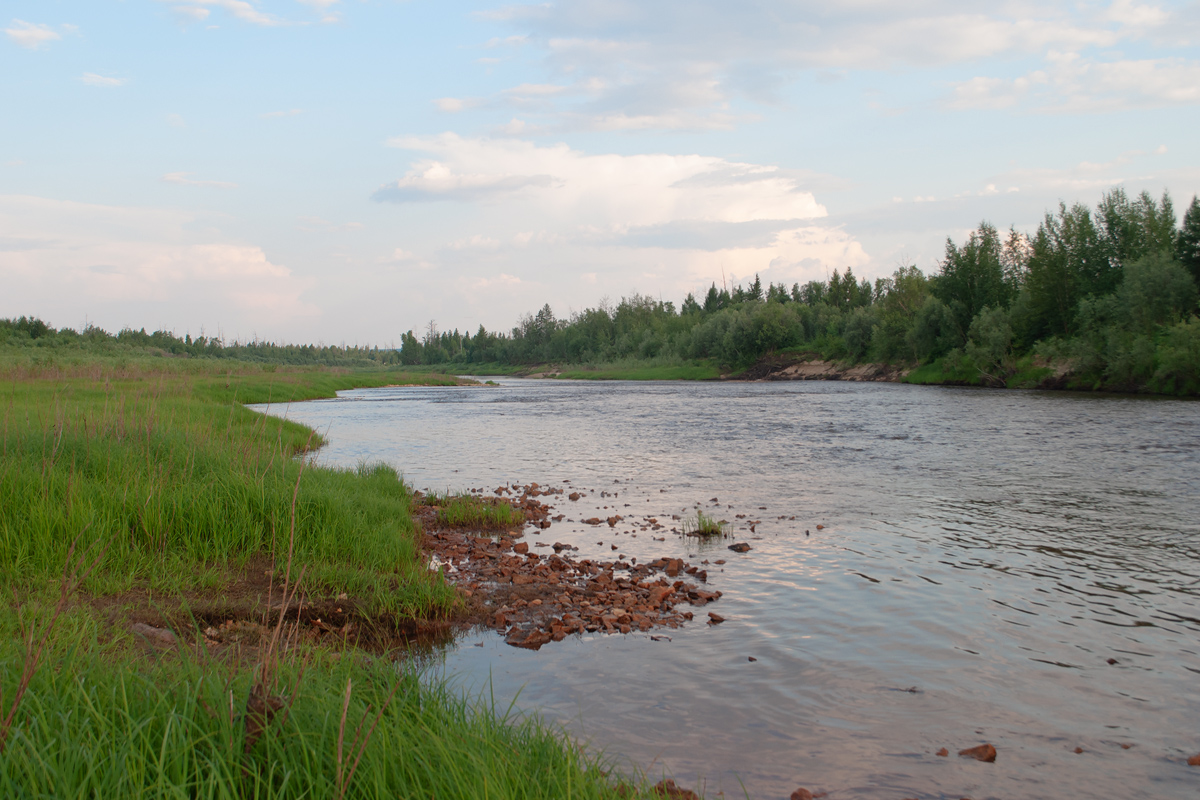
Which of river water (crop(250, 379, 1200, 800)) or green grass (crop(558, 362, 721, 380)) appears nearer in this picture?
river water (crop(250, 379, 1200, 800))

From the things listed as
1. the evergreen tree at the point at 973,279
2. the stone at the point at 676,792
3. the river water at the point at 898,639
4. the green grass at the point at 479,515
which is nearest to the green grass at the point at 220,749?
the stone at the point at 676,792

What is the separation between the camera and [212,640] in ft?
21.0

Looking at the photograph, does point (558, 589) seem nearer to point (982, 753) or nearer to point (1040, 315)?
point (982, 753)

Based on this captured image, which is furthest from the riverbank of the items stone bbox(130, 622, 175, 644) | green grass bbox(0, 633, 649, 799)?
stone bbox(130, 622, 175, 644)

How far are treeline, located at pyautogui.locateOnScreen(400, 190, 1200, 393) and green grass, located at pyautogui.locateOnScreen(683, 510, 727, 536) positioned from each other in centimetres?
4624

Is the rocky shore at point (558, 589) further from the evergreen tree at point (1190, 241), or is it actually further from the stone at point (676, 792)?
the evergreen tree at point (1190, 241)

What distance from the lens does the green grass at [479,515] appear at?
13.2 m

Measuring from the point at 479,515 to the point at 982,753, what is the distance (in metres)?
9.52

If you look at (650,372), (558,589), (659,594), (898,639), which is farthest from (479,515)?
(650,372)

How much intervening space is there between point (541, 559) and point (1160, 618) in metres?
7.82

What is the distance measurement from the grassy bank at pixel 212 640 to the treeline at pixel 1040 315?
52.9m

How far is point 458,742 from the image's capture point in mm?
3859

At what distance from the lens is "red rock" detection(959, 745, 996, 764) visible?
5.36 meters

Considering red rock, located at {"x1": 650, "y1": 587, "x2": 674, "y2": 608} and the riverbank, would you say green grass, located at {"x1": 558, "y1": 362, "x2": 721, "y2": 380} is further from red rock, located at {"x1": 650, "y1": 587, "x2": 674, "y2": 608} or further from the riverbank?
red rock, located at {"x1": 650, "y1": 587, "x2": 674, "y2": 608}
